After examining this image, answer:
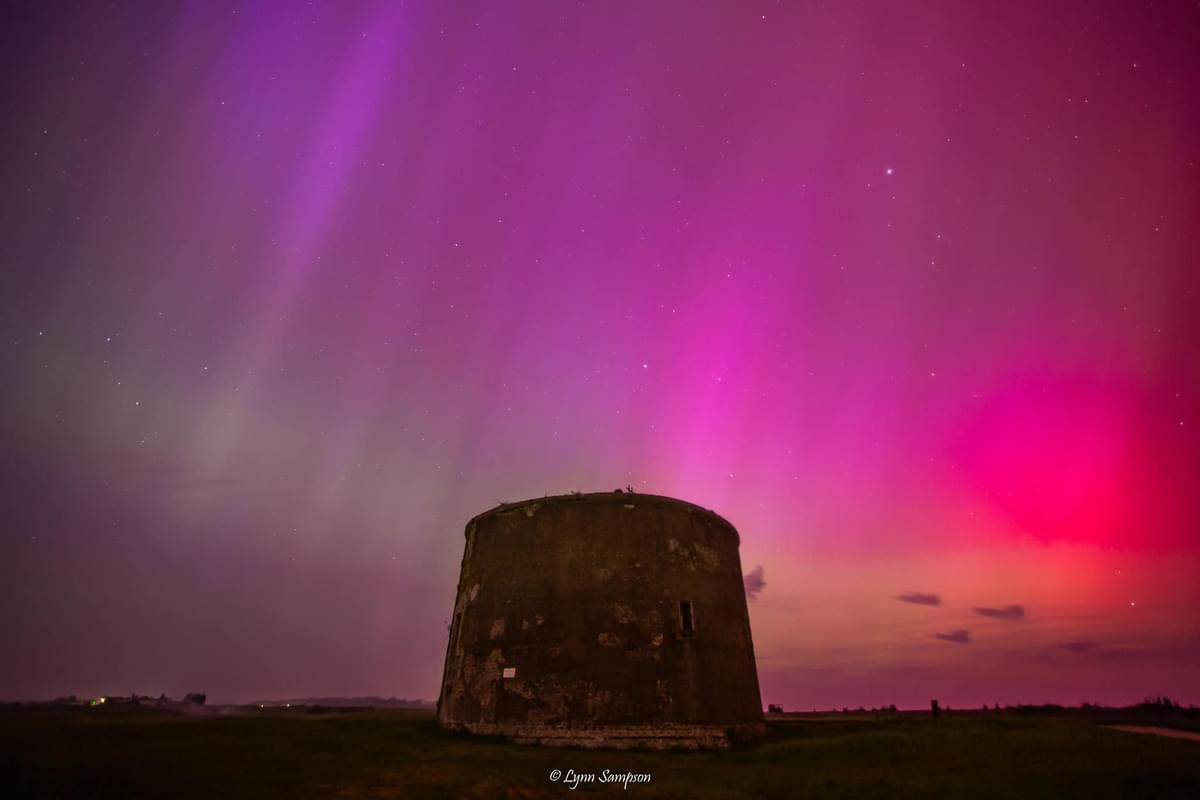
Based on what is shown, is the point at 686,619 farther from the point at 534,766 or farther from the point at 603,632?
the point at 534,766

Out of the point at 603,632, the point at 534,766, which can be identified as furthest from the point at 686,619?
the point at 534,766

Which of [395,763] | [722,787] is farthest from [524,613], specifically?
[722,787]

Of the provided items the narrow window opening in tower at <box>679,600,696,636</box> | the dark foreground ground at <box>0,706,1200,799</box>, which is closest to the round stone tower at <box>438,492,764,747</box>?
the narrow window opening in tower at <box>679,600,696,636</box>

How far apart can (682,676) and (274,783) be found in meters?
9.59

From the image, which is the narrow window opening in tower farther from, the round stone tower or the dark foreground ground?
the dark foreground ground

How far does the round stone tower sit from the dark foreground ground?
0.91 meters

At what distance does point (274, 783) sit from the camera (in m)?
8.46

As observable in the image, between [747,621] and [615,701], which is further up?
[747,621]

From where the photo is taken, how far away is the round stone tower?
1454 centimetres

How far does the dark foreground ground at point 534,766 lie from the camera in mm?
8367

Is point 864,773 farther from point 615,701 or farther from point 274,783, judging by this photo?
point 274,783

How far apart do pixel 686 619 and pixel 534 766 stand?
6.20 metres

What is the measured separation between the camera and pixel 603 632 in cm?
1527

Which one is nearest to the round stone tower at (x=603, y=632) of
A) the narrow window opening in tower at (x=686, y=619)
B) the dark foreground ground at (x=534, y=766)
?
the narrow window opening in tower at (x=686, y=619)
